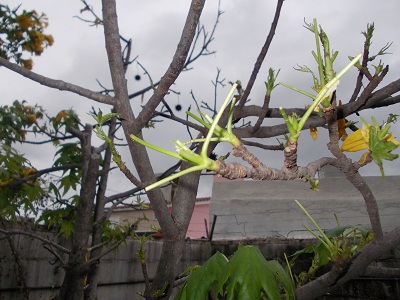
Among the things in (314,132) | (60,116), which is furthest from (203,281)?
(60,116)

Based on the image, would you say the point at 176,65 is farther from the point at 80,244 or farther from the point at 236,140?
the point at 80,244

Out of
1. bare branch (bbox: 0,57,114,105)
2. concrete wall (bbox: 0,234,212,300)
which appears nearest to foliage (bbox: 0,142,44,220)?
concrete wall (bbox: 0,234,212,300)

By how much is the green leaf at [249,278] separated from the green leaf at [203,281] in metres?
0.08

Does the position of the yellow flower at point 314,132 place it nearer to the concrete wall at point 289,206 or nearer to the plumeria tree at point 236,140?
the plumeria tree at point 236,140

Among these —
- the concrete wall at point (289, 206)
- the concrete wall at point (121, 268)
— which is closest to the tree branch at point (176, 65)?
the concrete wall at point (121, 268)

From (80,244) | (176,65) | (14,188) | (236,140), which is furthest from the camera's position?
(14,188)

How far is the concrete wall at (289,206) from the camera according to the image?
4.28m

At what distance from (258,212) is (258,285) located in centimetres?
381

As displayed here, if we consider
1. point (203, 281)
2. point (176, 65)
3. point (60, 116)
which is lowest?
point (203, 281)

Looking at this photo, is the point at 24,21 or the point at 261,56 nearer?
the point at 261,56

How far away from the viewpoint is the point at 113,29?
1.34 metres

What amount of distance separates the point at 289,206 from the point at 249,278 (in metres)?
3.79

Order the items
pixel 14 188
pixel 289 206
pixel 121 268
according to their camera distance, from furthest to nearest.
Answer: pixel 289 206 → pixel 121 268 → pixel 14 188

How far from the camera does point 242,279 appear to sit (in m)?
0.92
